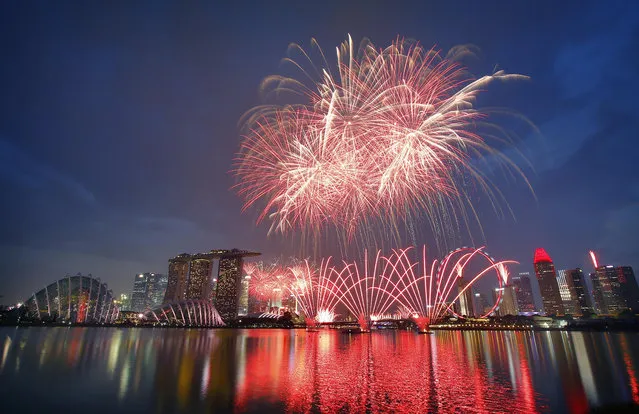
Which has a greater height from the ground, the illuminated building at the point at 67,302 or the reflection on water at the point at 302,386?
the illuminated building at the point at 67,302

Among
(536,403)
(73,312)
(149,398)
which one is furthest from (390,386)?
(73,312)

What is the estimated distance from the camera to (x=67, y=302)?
142250 mm

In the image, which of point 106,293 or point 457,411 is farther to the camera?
point 106,293

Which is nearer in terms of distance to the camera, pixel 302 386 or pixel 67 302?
pixel 302 386

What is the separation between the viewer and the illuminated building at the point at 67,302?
462 feet

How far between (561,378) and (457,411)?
1579 cm

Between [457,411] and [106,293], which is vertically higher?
[106,293]

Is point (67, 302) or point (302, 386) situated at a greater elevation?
point (67, 302)

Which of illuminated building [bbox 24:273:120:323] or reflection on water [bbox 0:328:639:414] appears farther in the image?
illuminated building [bbox 24:273:120:323]

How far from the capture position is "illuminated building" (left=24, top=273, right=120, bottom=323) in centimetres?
14088

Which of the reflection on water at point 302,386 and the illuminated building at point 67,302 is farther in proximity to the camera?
the illuminated building at point 67,302

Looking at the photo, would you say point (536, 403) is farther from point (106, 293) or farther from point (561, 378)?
point (106, 293)

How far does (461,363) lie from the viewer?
32.0 meters

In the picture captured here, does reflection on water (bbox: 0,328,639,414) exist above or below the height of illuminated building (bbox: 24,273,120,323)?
below
